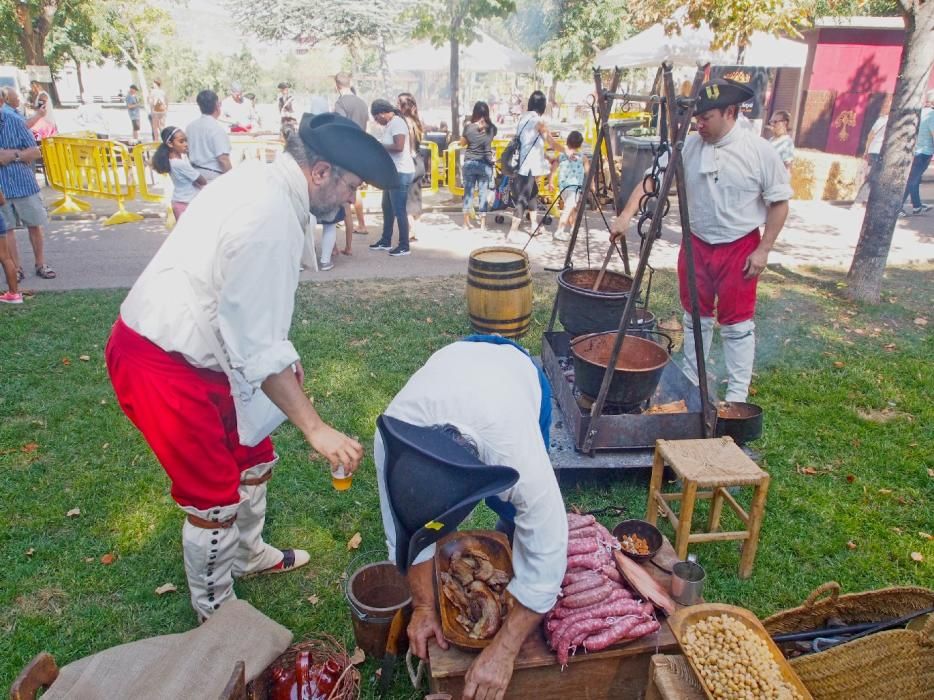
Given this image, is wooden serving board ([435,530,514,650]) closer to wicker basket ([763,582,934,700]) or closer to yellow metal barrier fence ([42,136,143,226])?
wicker basket ([763,582,934,700])

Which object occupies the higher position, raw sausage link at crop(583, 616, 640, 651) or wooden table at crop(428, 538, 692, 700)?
raw sausage link at crop(583, 616, 640, 651)

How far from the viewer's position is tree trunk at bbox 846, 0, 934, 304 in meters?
6.96

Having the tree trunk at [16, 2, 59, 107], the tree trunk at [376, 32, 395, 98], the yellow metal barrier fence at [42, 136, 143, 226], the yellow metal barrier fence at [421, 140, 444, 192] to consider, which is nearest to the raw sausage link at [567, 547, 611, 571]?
the yellow metal barrier fence at [42, 136, 143, 226]

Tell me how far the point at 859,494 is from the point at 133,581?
4500 millimetres

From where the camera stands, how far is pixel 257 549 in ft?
11.1

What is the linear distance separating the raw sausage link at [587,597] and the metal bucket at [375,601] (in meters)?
0.72

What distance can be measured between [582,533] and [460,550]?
1.88ft

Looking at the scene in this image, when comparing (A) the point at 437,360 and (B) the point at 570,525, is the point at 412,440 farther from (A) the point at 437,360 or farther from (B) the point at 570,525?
(B) the point at 570,525

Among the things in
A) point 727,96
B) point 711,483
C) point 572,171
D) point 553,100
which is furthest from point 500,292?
point 553,100

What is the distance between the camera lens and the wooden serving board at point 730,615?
233 centimetres

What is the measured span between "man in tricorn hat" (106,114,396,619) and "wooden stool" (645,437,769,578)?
1898 mm

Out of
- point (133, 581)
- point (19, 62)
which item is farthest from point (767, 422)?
point (19, 62)

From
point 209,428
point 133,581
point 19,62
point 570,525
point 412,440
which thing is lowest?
point 133,581

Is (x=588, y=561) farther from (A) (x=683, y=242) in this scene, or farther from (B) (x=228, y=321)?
(A) (x=683, y=242)
